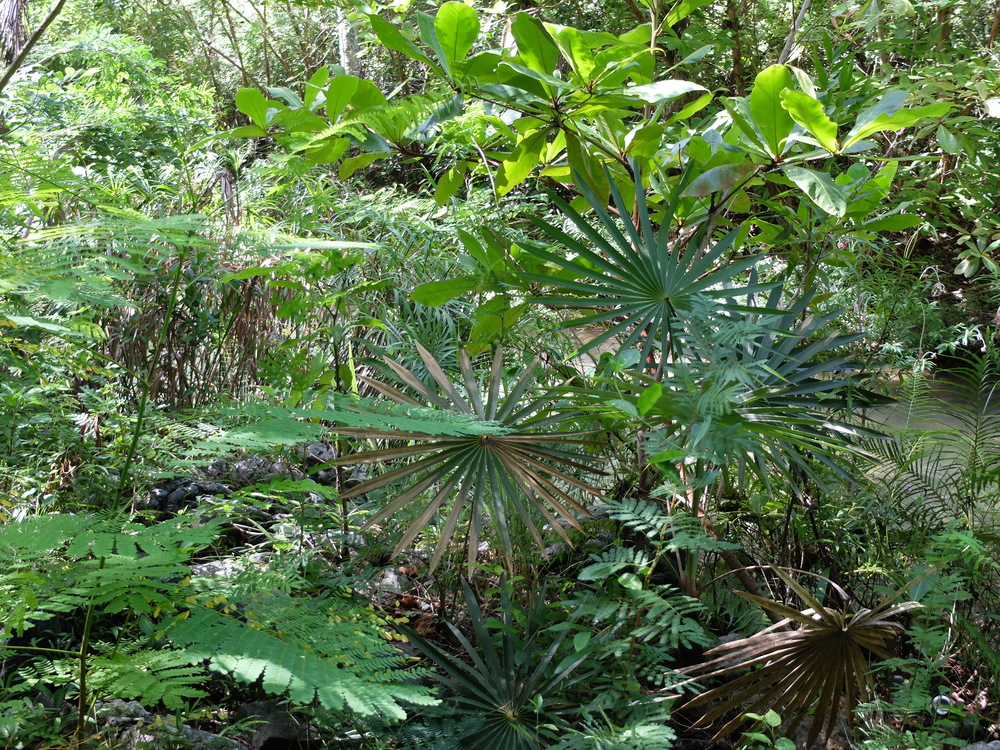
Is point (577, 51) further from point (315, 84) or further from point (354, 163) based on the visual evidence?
point (354, 163)

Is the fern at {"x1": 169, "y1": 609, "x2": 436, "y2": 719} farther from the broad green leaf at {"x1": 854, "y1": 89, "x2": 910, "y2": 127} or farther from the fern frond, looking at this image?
the broad green leaf at {"x1": 854, "y1": 89, "x2": 910, "y2": 127}

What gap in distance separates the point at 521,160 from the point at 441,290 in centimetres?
42

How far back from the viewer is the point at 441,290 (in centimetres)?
212

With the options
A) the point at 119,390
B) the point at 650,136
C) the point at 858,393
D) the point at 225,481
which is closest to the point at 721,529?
the point at 858,393

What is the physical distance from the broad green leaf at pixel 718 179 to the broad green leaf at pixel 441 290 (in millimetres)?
646

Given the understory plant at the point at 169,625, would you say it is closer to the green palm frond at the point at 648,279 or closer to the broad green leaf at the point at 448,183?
the green palm frond at the point at 648,279

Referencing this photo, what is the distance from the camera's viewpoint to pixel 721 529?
268 cm

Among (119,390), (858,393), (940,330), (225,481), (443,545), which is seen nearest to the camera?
(443,545)

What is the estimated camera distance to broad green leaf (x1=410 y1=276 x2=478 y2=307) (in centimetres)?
211

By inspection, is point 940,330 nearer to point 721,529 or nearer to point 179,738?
point 721,529

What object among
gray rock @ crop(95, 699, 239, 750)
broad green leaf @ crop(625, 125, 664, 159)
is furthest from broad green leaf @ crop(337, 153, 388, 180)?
gray rock @ crop(95, 699, 239, 750)

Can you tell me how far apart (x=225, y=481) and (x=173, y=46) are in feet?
19.1

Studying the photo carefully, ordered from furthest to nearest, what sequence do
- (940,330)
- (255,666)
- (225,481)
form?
1. (940,330)
2. (225,481)
3. (255,666)

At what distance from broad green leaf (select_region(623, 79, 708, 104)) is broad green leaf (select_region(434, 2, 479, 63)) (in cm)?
39
